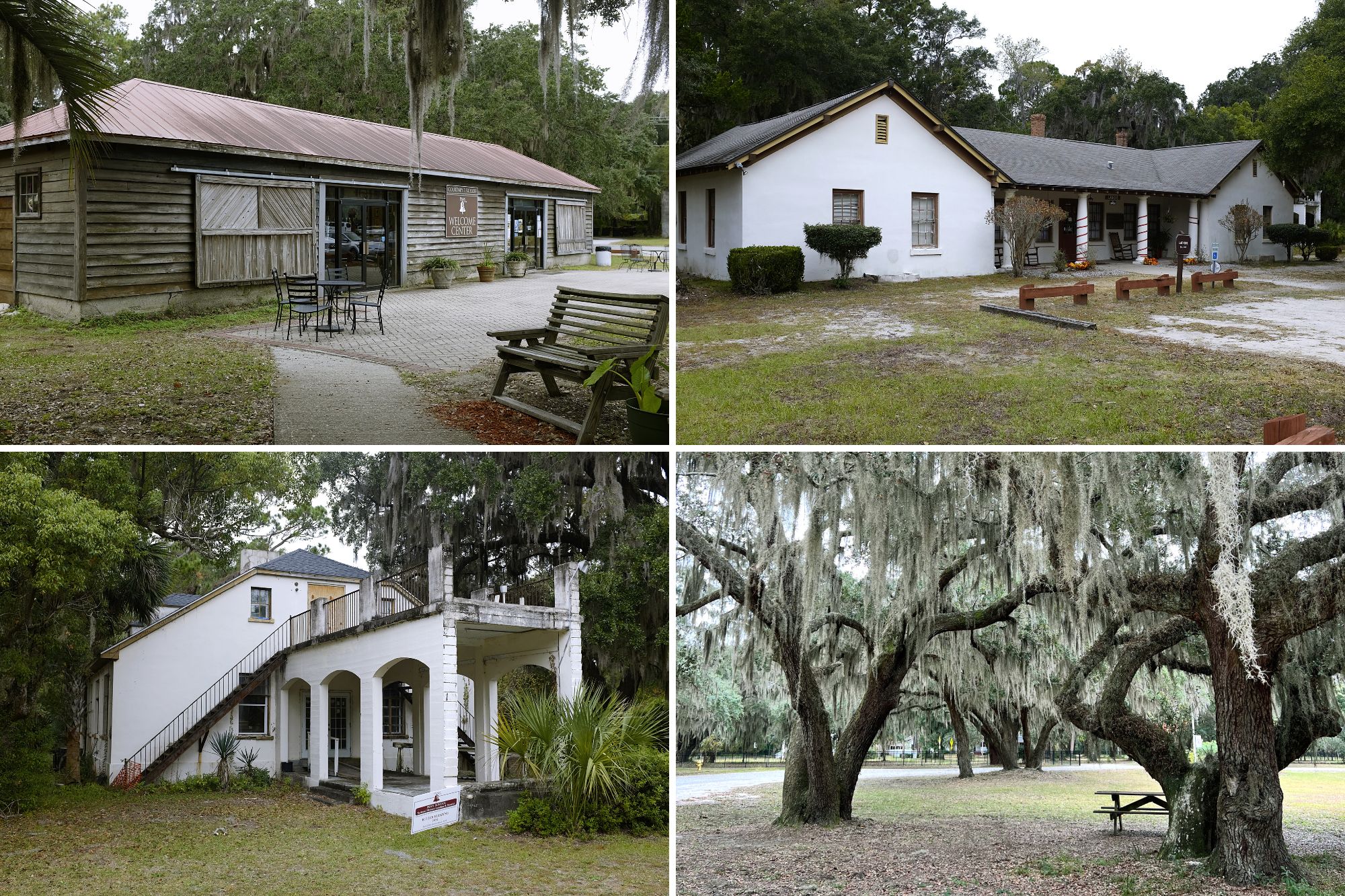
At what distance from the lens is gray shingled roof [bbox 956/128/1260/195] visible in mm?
25969

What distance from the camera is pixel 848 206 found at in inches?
840

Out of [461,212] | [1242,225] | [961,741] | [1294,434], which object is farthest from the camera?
[1242,225]

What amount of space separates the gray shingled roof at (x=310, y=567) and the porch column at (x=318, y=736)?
186 inches

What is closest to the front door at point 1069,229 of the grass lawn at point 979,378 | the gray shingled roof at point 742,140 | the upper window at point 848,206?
the gray shingled roof at point 742,140

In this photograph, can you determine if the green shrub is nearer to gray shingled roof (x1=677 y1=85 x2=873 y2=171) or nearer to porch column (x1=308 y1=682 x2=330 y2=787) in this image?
gray shingled roof (x1=677 y1=85 x2=873 y2=171)

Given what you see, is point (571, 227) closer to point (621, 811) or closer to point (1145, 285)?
point (1145, 285)

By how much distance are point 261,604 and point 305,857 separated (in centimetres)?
1093

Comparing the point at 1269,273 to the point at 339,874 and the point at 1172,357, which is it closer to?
the point at 1172,357

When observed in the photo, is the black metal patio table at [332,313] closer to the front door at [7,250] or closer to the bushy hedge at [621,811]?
the front door at [7,250]

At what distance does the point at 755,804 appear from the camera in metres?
12.0

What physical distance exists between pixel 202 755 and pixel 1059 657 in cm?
1373

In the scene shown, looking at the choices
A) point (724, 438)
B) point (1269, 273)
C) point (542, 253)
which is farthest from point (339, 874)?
point (1269, 273)

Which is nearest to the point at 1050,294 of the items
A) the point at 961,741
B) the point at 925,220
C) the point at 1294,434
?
the point at 925,220

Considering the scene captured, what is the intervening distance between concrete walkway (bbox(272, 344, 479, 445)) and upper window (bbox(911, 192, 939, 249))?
47.3 ft
